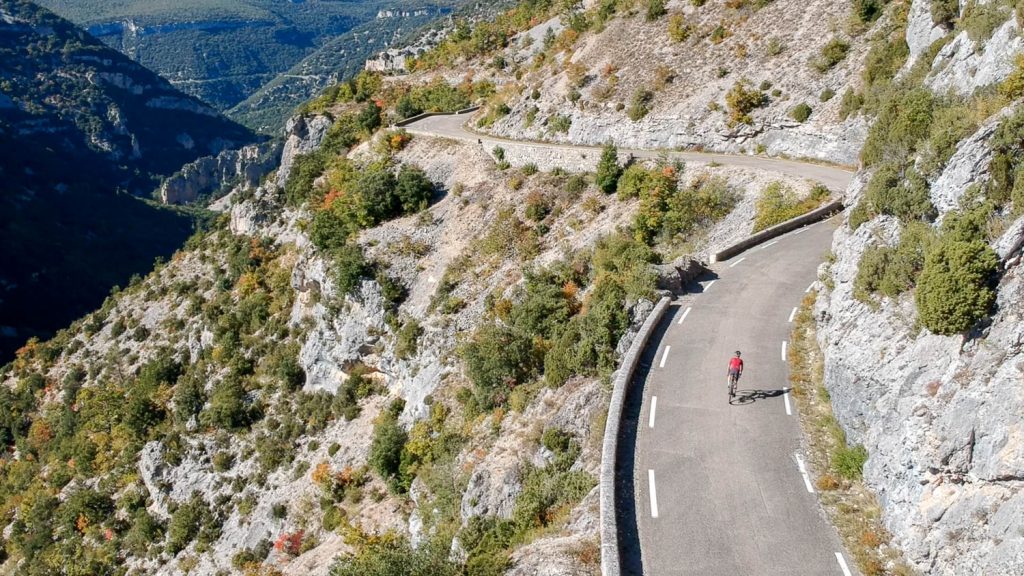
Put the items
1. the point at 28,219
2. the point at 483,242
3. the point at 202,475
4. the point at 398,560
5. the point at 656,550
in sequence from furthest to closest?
the point at 28,219 < the point at 202,475 < the point at 483,242 < the point at 398,560 < the point at 656,550

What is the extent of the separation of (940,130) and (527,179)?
2451 cm

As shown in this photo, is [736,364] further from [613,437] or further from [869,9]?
[869,9]

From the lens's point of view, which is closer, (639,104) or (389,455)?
(389,455)

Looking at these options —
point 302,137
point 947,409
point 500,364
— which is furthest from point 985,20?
point 302,137

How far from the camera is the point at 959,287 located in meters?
11.0

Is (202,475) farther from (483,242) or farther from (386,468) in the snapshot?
(483,242)

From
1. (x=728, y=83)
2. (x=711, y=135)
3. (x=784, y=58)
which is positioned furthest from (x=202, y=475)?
(x=784, y=58)

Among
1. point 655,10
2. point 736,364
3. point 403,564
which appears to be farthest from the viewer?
point 655,10

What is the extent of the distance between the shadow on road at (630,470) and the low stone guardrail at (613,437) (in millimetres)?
197

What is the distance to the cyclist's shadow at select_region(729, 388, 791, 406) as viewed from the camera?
16.2 metres

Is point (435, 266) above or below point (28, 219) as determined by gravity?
below

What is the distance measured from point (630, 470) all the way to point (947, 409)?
6492mm

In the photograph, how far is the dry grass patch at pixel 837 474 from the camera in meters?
11.4

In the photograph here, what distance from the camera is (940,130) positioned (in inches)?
578
